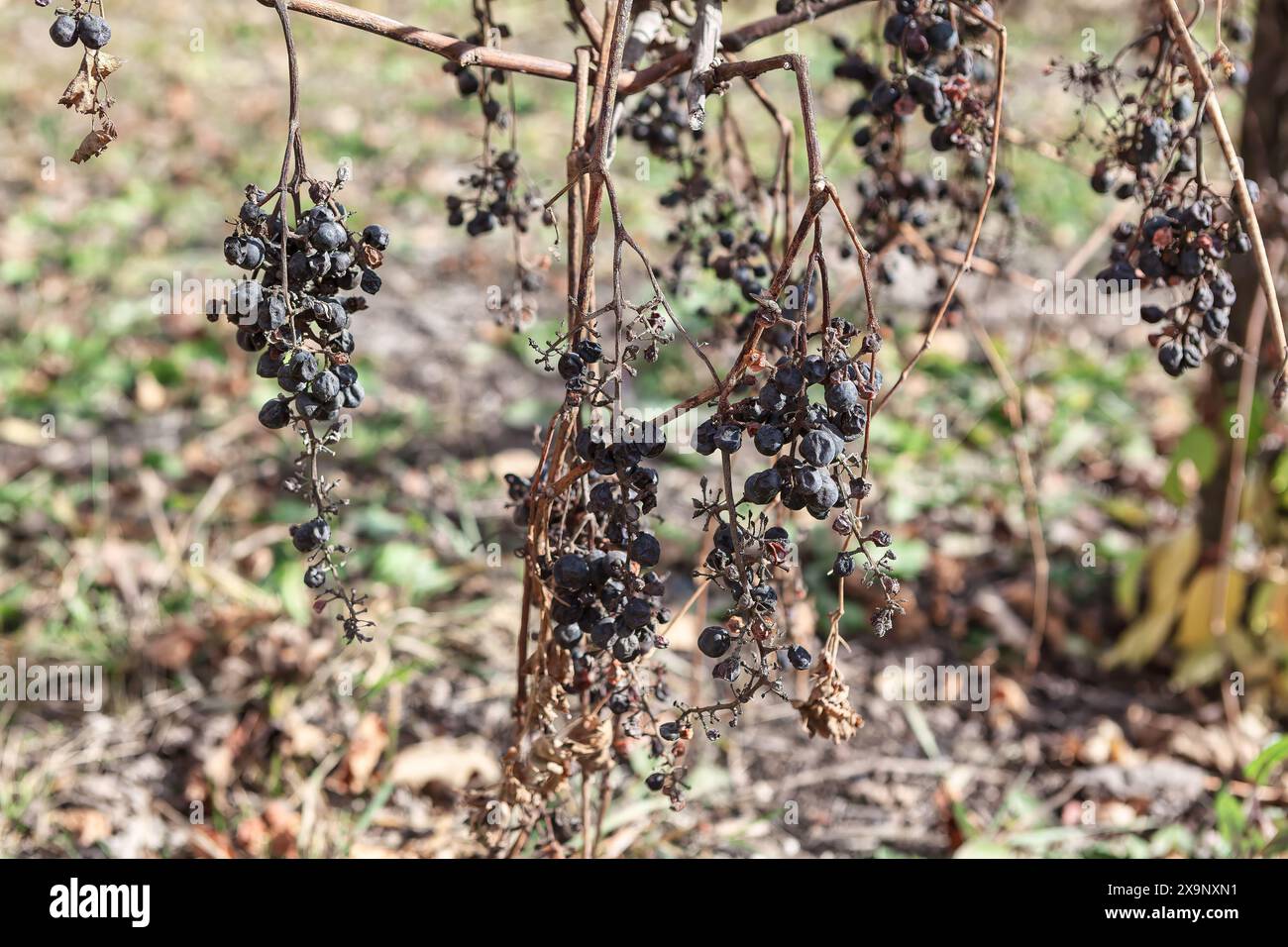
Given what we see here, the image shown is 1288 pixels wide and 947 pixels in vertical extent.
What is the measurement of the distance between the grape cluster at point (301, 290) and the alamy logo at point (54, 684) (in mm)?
1964

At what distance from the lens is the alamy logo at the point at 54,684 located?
9.21ft

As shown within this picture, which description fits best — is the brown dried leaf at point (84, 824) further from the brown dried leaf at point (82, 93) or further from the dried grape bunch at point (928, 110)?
the dried grape bunch at point (928, 110)

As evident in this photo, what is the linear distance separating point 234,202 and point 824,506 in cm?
520

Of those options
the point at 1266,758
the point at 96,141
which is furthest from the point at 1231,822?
the point at 96,141

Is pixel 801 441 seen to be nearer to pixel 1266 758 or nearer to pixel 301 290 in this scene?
pixel 301 290

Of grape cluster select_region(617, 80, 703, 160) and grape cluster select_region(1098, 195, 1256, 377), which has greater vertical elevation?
grape cluster select_region(617, 80, 703, 160)

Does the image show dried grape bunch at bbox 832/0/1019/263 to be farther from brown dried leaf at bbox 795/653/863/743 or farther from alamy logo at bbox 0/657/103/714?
alamy logo at bbox 0/657/103/714

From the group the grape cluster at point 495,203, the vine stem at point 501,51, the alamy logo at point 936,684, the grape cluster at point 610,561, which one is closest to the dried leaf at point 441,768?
the alamy logo at point 936,684

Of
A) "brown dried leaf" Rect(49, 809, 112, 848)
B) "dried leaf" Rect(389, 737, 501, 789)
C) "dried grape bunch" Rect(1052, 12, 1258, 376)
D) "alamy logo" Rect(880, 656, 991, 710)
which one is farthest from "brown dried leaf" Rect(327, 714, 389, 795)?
"dried grape bunch" Rect(1052, 12, 1258, 376)
